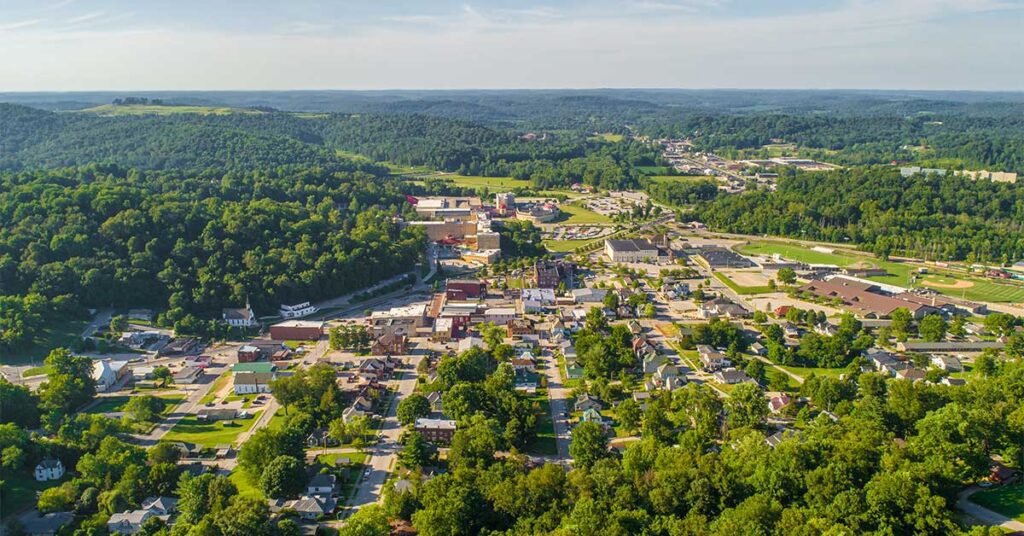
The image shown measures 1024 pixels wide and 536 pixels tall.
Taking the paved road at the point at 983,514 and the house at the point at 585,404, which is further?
the house at the point at 585,404

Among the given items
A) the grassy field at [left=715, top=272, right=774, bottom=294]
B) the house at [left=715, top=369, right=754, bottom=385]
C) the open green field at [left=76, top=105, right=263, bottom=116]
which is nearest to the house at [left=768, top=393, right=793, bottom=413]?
the house at [left=715, top=369, right=754, bottom=385]

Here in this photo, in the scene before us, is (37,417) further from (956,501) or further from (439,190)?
(439,190)

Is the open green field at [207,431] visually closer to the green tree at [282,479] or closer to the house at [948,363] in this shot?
the green tree at [282,479]

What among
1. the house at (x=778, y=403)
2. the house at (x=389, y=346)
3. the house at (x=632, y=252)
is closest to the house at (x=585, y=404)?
the house at (x=778, y=403)

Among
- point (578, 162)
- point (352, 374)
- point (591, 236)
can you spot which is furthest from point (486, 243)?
point (578, 162)

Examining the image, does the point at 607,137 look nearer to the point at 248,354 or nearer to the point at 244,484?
the point at 248,354

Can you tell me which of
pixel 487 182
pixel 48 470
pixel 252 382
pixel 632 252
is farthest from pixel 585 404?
pixel 487 182

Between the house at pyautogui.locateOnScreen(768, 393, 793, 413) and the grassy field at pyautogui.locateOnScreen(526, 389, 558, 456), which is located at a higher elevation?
the house at pyautogui.locateOnScreen(768, 393, 793, 413)

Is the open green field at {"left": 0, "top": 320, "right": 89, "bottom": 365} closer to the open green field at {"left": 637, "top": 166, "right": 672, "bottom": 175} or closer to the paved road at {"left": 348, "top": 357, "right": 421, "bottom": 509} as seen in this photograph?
the paved road at {"left": 348, "top": 357, "right": 421, "bottom": 509}
